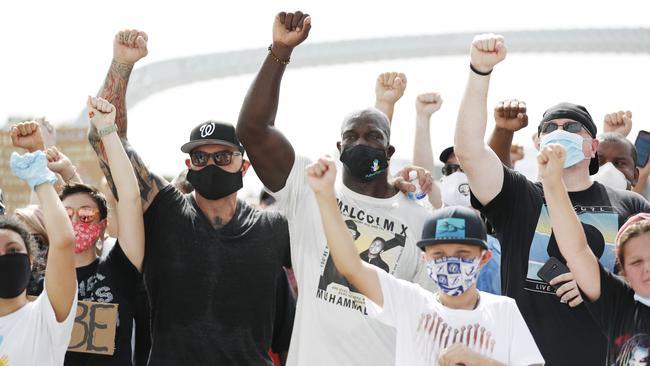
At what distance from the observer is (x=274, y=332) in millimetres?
7043

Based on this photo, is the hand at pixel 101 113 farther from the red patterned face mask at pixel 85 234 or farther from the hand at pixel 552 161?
the hand at pixel 552 161

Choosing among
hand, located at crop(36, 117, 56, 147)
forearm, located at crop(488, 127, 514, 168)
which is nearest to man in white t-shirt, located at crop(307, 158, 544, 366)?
forearm, located at crop(488, 127, 514, 168)

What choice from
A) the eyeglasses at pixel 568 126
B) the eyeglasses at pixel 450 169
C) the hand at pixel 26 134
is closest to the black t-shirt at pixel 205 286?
the hand at pixel 26 134

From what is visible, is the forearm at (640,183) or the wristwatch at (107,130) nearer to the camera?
the wristwatch at (107,130)

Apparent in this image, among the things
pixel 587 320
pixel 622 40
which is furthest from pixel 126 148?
pixel 622 40

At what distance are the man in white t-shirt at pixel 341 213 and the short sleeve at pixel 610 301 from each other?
3.94ft

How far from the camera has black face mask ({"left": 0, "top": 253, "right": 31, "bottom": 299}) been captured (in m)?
5.79

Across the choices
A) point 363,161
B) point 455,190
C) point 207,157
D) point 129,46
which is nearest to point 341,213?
point 363,161

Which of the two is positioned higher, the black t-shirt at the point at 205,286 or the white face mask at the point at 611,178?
the white face mask at the point at 611,178

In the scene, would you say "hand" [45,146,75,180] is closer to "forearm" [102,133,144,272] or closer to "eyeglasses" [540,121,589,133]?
"forearm" [102,133,144,272]

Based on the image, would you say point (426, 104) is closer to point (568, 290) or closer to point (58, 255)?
point (568, 290)

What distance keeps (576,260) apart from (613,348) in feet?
1.57

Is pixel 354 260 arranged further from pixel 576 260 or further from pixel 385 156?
pixel 385 156

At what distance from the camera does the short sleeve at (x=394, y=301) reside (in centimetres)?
519
